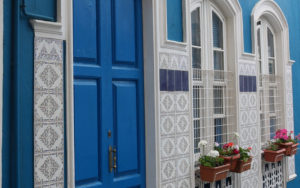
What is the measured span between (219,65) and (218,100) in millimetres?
530

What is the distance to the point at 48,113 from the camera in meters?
3.01

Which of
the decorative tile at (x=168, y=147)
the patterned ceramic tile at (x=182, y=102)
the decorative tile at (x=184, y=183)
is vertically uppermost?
the patterned ceramic tile at (x=182, y=102)

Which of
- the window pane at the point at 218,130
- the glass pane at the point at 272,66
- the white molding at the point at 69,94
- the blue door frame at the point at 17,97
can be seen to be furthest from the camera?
the glass pane at the point at 272,66

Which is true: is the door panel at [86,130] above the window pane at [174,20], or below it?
below

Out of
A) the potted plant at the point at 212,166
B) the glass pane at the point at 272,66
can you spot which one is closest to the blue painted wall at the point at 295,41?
the glass pane at the point at 272,66

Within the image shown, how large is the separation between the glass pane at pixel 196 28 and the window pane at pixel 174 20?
0.52 metres

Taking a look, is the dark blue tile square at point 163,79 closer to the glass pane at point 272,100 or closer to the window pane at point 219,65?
the window pane at point 219,65

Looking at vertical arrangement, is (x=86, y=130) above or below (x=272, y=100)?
below

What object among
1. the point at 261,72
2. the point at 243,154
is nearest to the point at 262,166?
the point at 243,154

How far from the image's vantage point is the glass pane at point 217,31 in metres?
5.30

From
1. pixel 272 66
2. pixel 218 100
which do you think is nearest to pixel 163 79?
pixel 218 100

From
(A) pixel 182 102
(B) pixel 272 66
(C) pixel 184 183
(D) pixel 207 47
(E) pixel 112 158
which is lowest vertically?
(C) pixel 184 183

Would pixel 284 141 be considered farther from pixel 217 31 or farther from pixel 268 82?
pixel 217 31

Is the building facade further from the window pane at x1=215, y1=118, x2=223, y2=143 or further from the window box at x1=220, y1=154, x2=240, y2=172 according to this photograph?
the window box at x1=220, y1=154, x2=240, y2=172
